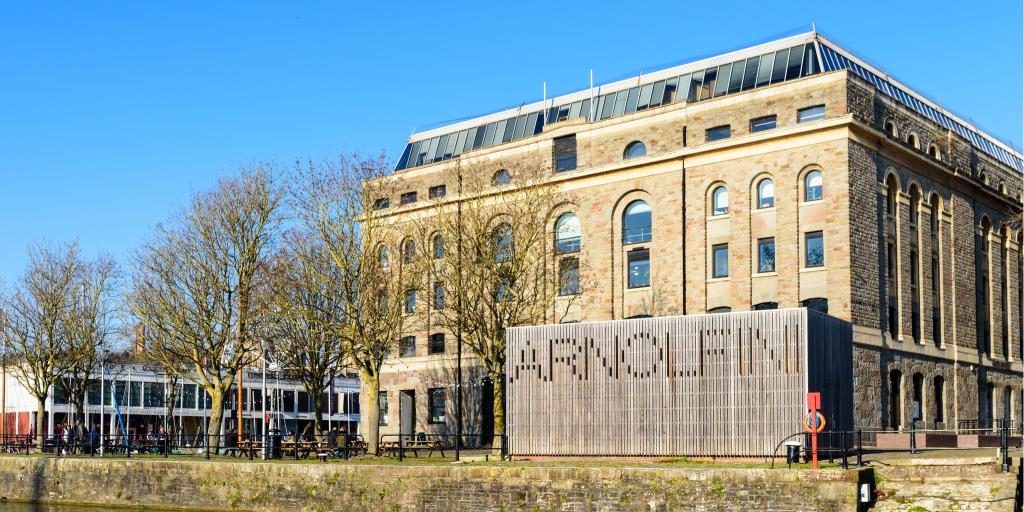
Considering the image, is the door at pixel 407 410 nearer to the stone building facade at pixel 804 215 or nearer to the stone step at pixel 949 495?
the stone building facade at pixel 804 215

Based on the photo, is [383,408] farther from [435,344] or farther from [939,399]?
[939,399]

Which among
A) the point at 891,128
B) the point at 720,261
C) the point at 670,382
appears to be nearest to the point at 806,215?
the point at 720,261

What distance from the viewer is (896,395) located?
49.6 metres

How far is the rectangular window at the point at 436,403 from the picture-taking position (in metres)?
61.3

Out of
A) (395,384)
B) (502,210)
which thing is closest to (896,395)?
(502,210)

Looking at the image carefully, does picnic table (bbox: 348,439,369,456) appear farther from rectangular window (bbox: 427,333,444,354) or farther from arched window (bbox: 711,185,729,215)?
arched window (bbox: 711,185,729,215)

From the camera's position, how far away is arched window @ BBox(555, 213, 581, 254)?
186 feet

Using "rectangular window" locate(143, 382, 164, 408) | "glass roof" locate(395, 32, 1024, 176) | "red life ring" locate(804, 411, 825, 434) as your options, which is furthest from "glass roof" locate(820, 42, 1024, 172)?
"rectangular window" locate(143, 382, 164, 408)

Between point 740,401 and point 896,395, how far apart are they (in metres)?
19.3

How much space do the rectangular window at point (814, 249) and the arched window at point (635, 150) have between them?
9.70 meters

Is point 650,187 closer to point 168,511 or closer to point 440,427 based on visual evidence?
point 440,427

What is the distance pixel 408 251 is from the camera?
48.2 metres

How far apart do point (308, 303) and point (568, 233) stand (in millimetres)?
15117

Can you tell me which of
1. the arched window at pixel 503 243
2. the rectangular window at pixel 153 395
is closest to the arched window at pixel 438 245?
the arched window at pixel 503 243
